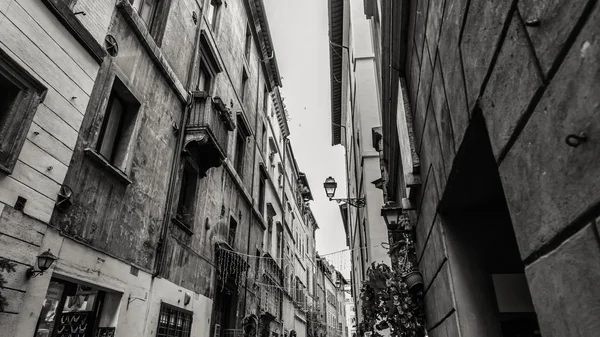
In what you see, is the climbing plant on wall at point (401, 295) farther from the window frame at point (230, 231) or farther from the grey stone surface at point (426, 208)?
the window frame at point (230, 231)

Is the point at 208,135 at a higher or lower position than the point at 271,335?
higher

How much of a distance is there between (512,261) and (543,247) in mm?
2278

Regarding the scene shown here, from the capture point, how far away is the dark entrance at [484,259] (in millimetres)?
3006

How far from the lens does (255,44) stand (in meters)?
19.9

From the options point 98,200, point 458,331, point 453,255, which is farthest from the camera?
point 98,200

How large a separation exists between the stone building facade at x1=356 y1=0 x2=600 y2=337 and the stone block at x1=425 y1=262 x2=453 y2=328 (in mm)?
21

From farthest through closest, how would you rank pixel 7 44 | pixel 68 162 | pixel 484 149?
pixel 68 162 < pixel 7 44 < pixel 484 149

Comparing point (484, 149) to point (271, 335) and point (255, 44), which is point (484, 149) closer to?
point (271, 335)

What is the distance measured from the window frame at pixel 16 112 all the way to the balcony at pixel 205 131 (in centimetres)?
476

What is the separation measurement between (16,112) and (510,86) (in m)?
5.28

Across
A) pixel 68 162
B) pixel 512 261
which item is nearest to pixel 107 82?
pixel 68 162

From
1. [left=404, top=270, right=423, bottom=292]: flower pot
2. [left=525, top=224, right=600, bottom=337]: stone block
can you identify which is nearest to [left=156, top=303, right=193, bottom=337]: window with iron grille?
[left=404, top=270, right=423, bottom=292]: flower pot

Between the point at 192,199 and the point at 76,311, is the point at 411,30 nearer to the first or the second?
the point at 76,311

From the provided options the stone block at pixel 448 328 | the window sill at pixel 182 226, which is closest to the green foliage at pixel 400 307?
the stone block at pixel 448 328
